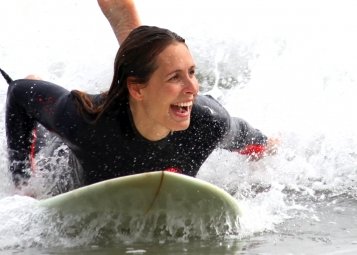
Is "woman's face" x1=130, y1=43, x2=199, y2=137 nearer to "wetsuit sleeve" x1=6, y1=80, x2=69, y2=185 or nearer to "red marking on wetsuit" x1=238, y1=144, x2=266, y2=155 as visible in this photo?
"wetsuit sleeve" x1=6, y1=80, x2=69, y2=185

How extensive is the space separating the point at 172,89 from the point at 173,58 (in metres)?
0.13

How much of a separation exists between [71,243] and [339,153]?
1950 mm

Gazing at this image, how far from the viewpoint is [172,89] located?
3.49 m

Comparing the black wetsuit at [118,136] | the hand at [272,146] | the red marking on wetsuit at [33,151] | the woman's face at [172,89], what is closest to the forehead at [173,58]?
the woman's face at [172,89]

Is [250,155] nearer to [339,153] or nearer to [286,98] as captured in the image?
[339,153]

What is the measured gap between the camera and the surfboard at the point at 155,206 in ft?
11.1

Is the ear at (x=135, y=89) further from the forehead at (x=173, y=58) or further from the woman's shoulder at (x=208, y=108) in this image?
the woman's shoulder at (x=208, y=108)

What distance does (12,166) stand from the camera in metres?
4.15

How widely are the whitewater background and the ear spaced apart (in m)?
0.58

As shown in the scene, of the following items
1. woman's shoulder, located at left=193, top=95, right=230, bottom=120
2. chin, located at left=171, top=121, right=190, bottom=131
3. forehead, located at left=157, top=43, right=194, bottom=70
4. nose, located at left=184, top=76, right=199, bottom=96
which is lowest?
chin, located at left=171, top=121, right=190, bottom=131

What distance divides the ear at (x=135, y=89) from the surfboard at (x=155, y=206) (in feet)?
1.33

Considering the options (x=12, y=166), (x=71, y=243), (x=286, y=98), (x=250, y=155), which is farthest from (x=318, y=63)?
(x=71, y=243)

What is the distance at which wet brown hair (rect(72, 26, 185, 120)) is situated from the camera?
3543mm

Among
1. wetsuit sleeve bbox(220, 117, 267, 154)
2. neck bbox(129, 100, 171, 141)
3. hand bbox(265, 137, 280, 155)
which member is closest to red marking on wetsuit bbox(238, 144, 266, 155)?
wetsuit sleeve bbox(220, 117, 267, 154)
